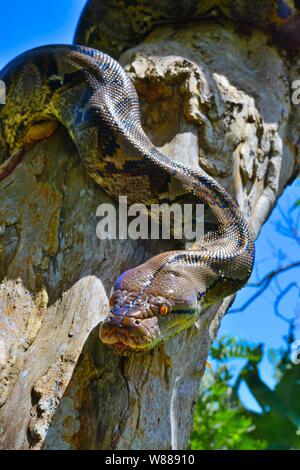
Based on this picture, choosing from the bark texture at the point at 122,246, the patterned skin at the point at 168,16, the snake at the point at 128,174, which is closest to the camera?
the bark texture at the point at 122,246

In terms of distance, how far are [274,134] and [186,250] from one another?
1.63 m

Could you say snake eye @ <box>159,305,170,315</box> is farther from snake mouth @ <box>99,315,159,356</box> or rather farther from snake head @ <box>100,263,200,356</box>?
snake mouth @ <box>99,315,159,356</box>

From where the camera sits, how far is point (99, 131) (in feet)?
12.3

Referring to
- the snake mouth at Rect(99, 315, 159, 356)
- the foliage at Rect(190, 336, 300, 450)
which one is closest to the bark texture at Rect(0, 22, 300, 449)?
the snake mouth at Rect(99, 315, 159, 356)

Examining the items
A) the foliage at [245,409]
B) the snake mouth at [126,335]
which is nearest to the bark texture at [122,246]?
the snake mouth at [126,335]

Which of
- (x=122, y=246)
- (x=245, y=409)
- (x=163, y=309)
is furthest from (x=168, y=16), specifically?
(x=245, y=409)

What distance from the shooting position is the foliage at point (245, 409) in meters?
5.38

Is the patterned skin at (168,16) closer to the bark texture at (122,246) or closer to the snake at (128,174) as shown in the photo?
the bark texture at (122,246)

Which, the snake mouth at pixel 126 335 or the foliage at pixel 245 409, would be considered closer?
the snake mouth at pixel 126 335

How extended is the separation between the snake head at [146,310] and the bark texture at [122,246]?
0.12m

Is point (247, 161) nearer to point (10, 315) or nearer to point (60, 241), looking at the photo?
point (60, 241)

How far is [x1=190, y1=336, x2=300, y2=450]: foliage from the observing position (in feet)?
17.6

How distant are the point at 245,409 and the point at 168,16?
5219 mm

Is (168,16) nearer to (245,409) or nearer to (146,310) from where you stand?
Answer: (146,310)
